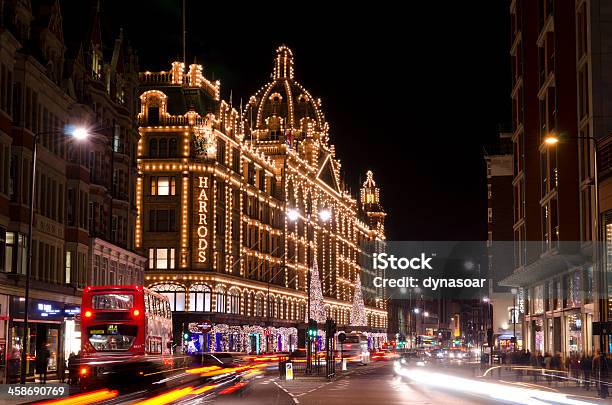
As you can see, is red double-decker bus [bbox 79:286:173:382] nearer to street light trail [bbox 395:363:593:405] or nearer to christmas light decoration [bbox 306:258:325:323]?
street light trail [bbox 395:363:593:405]

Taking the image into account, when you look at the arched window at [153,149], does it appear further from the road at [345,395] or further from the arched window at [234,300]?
the road at [345,395]

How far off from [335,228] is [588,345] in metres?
108

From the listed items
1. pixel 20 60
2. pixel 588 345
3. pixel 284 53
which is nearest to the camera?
pixel 20 60

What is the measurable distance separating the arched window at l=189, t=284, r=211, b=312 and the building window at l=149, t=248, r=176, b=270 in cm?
318

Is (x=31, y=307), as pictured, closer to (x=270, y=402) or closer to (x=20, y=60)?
(x=20, y=60)

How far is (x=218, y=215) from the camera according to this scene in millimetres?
105000

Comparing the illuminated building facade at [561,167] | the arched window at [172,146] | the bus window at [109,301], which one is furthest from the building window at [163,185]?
the bus window at [109,301]

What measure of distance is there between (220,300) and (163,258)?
Answer: 7040mm

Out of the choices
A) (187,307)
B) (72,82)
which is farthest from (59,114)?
(187,307)

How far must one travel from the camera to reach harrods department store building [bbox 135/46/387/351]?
10156cm

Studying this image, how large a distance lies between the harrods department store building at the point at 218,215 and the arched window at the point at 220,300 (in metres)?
0.16

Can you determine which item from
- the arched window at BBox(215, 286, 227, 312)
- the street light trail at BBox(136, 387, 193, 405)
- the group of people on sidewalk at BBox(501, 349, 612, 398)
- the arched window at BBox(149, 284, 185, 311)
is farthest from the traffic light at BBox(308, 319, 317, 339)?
the arched window at BBox(215, 286, 227, 312)

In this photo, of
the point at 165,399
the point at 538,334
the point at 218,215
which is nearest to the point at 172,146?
the point at 218,215

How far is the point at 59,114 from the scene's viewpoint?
58562mm
